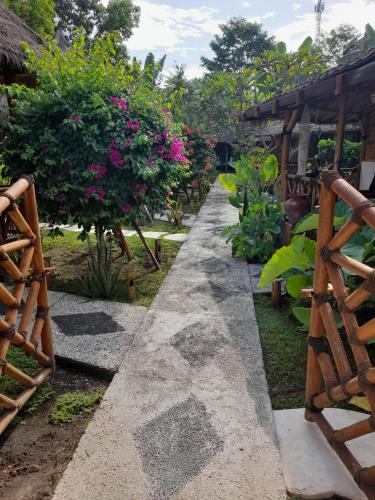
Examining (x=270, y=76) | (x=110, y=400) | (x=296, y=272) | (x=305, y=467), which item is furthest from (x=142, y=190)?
(x=270, y=76)

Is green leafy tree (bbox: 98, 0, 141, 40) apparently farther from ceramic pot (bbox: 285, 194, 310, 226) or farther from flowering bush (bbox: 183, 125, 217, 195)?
ceramic pot (bbox: 285, 194, 310, 226)

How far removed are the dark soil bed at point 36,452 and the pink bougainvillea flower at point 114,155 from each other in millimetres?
2296

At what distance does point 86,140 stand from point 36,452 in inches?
109

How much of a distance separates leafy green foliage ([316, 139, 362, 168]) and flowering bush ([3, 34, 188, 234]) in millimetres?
11294

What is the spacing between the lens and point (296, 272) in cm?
323

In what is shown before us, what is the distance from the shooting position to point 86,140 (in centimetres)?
365

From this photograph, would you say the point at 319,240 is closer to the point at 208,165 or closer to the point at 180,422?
the point at 180,422

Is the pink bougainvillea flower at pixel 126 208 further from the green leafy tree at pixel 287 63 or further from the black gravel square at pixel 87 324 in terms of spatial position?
the green leafy tree at pixel 287 63

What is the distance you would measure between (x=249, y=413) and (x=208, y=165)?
31.7ft

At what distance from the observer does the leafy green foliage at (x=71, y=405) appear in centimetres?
226

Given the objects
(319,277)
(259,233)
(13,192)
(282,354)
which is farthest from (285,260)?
(259,233)

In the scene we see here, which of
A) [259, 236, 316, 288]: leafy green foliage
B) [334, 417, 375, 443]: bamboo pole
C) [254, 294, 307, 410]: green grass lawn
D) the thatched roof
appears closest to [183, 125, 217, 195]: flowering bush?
the thatched roof

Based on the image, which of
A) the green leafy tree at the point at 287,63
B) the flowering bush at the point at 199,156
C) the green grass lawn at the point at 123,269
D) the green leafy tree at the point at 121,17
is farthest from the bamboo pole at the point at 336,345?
the green leafy tree at the point at 121,17

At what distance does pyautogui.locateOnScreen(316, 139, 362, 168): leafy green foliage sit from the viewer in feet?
46.6
